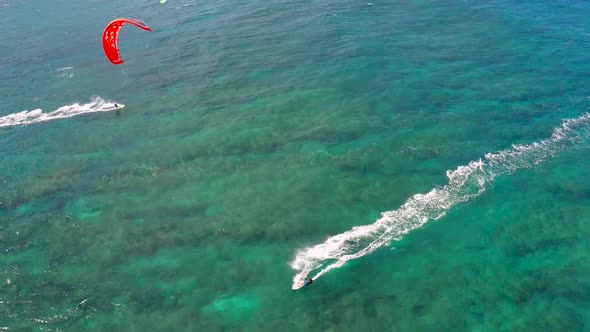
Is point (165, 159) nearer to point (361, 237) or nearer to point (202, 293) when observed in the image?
point (202, 293)

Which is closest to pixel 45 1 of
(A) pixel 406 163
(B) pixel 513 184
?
(A) pixel 406 163

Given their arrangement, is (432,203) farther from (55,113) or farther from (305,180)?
(55,113)

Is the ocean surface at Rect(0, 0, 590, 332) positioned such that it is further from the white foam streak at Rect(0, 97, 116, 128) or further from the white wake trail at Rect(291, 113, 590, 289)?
the white foam streak at Rect(0, 97, 116, 128)

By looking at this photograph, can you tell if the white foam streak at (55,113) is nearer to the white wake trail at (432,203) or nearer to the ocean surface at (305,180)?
the ocean surface at (305,180)

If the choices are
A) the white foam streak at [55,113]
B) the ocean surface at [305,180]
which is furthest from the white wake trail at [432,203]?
the white foam streak at [55,113]

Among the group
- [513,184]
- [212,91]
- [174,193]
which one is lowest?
[513,184]
